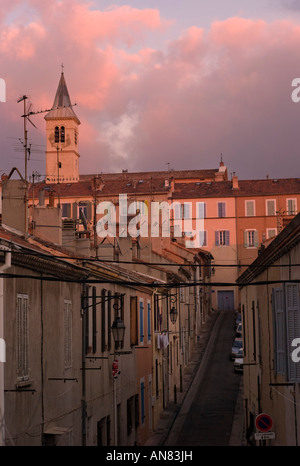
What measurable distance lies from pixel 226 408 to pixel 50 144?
88485 mm

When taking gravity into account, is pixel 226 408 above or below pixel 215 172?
below

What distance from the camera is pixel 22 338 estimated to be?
1628 centimetres

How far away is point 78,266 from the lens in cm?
2061

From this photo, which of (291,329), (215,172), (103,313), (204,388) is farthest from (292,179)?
(291,329)

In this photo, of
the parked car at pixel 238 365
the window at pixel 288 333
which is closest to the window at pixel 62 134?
the parked car at pixel 238 365

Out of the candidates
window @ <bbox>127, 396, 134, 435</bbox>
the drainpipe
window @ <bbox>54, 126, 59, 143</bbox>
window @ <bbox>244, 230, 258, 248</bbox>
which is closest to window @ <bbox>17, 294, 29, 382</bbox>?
the drainpipe

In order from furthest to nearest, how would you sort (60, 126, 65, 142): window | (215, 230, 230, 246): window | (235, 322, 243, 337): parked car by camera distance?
(60, 126, 65, 142): window
(215, 230, 230, 246): window
(235, 322, 243, 337): parked car

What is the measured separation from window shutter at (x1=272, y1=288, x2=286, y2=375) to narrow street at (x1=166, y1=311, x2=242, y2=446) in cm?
1442

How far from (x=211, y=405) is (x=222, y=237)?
47.4 m

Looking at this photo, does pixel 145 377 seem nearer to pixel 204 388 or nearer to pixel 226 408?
pixel 226 408

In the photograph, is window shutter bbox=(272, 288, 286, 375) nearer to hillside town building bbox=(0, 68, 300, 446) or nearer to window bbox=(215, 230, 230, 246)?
hillside town building bbox=(0, 68, 300, 446)

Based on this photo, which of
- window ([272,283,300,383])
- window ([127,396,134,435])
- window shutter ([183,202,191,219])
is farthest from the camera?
window shutter ([183,202,191,219])

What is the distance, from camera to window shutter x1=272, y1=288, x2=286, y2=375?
17453mm

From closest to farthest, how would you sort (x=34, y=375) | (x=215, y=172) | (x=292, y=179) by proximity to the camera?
(x=34, y=375)
(x=292, y=179)
(x=215, y=172)
